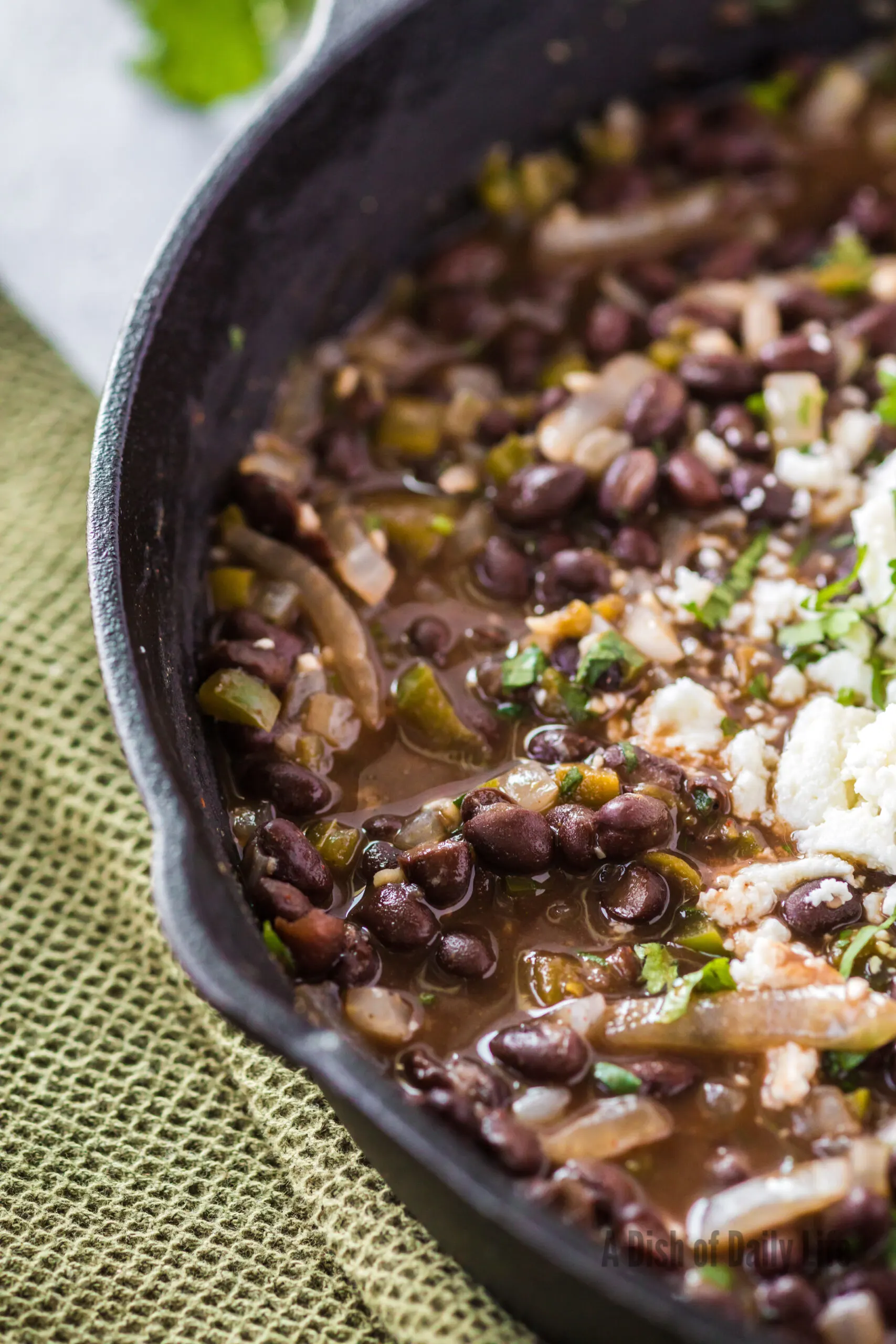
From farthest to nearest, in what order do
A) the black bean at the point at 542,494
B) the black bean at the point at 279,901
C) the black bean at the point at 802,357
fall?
the black bean at the point at 802,357
the black bean at the point at 542,494
the black bean at the point at 279,901

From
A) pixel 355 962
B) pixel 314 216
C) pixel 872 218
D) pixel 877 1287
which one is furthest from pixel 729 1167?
pixel 872 218

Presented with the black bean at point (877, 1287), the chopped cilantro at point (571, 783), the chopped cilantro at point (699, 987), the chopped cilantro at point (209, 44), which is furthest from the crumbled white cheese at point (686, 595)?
the chopped cilantro at point (209, 44)

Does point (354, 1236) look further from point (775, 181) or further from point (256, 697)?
point (775, 181)

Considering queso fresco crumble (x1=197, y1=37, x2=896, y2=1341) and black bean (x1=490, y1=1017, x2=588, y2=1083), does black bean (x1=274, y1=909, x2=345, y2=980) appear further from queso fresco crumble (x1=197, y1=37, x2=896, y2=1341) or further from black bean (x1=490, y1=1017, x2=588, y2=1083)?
black bean (x1=490, y1=1017, x2=588, y2=1083)

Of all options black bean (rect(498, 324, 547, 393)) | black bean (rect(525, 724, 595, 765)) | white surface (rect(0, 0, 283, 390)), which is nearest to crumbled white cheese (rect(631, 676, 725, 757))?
black bean (rect(525, 724, 595, 765))

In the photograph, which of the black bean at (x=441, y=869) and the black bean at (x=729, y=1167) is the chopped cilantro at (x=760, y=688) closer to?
the black bean at (x=441, y=869)

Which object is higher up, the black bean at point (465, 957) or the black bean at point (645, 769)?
the black bean at point (465, 957)

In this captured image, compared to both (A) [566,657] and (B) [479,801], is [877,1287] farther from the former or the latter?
(A) [566,657]
